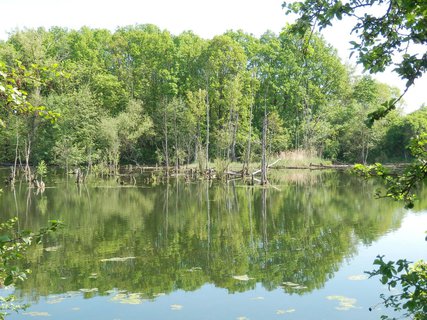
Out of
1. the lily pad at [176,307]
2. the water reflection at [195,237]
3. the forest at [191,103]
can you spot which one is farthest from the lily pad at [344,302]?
the forest at [191,103]

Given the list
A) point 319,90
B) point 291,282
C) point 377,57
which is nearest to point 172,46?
point 319,90

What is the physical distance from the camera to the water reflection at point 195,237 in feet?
31.0

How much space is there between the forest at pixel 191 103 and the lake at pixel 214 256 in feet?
58.1

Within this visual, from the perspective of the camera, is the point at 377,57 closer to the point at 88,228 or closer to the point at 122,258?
the point at 122,258

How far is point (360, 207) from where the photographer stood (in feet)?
61.8

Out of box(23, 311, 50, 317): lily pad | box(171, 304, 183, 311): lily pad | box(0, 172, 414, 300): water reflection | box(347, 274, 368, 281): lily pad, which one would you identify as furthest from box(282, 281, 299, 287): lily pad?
box(23, 311, 50, 317): lily pad

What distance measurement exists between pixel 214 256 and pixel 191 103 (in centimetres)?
2956

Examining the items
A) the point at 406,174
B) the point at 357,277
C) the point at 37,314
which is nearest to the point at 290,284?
A: the point at 357,277

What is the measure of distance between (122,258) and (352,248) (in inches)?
236

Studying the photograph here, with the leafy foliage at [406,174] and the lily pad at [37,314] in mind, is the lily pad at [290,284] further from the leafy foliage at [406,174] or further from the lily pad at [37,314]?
the leafy foliage at [406,174]

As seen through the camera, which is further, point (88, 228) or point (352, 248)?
point (88, 228)

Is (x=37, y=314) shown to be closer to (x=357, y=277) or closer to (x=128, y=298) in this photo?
(x=128, y=298)

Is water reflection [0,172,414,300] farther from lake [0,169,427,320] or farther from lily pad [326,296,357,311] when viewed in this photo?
lily pad [326,296,357,311]

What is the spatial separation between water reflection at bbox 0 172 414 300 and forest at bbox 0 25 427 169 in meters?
15.0
